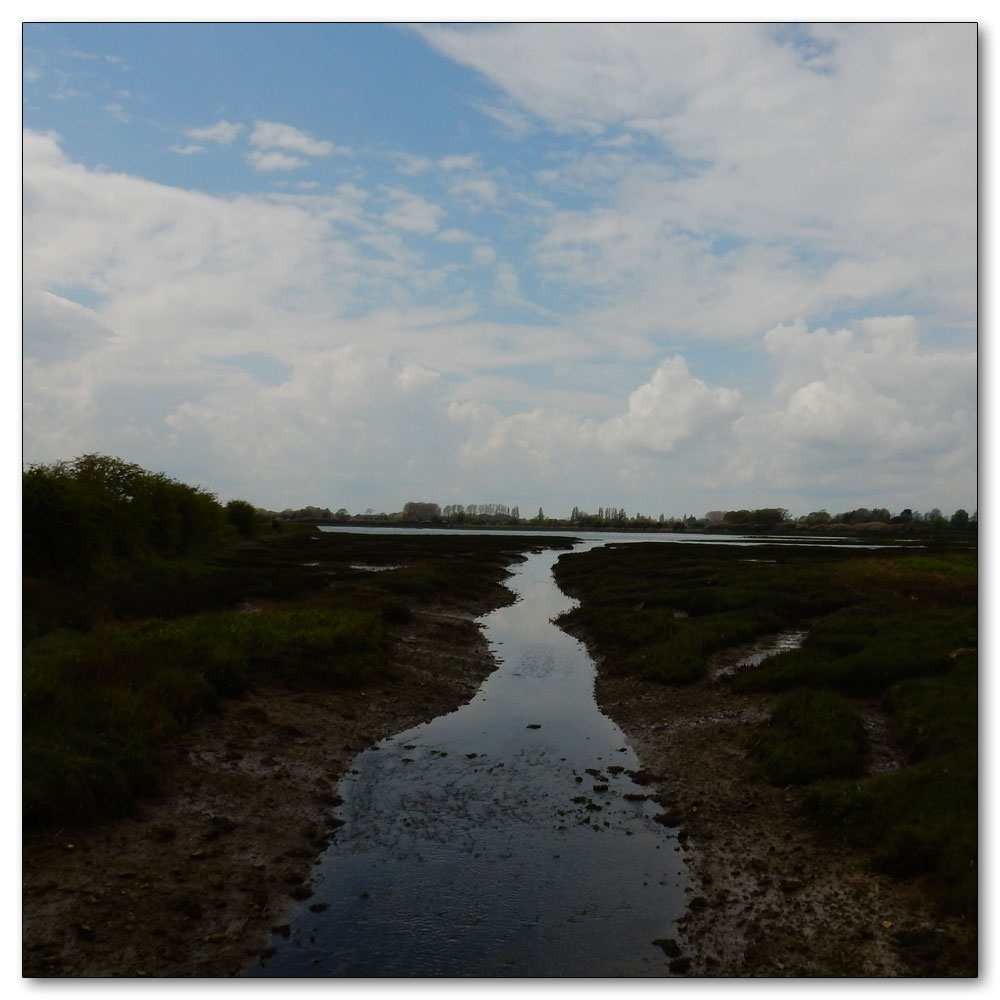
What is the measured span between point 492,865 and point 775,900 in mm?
4197

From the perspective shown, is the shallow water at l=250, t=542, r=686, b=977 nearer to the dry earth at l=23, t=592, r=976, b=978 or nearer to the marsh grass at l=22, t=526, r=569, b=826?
the dry earth at l=23, t=592, r=976, b=978

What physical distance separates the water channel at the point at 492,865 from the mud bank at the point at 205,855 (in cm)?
59

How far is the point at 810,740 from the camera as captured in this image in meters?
15.9

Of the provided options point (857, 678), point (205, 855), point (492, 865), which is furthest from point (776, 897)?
point (857, 678)

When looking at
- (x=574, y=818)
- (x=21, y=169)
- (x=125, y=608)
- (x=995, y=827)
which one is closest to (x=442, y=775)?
(x=574, y=818)

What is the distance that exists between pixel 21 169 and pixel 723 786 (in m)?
15.9

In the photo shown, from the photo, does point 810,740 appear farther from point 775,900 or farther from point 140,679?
point 140,679

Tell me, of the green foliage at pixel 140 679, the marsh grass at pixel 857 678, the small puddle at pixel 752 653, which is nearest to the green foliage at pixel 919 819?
the marsh grass at pixel 857 678

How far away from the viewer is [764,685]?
21.6 m

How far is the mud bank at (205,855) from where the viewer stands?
29.9 ft

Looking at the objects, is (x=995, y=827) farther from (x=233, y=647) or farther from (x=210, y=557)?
(x=210, y=557)

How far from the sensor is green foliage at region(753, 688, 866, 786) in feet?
48.5

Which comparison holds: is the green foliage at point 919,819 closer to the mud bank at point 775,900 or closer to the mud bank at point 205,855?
the mud bank at point 775,900

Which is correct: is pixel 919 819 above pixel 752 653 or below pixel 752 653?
above
